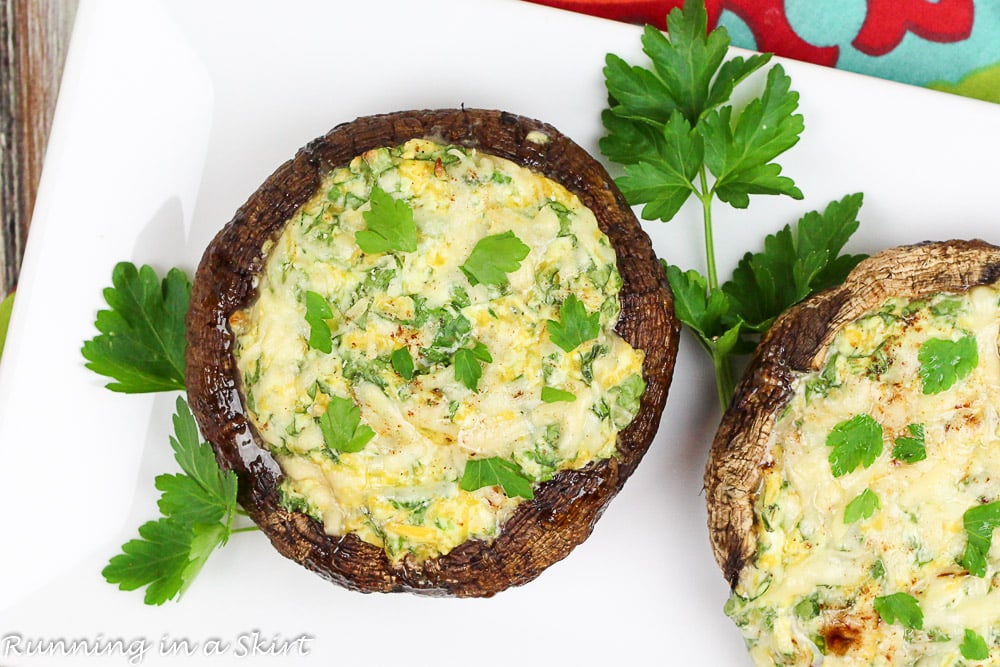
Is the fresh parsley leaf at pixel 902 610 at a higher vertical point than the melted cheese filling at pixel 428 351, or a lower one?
lower

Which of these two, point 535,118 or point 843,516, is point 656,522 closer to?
point 843,516

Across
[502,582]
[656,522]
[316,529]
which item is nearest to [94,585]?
[316,529]

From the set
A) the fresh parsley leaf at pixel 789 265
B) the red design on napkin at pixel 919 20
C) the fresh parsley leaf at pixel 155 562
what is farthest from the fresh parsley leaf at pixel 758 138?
the fresh parsley leaf at pixel 155 562

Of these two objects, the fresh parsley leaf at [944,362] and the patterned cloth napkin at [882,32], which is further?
the patterned cloth napkin at [882,32]

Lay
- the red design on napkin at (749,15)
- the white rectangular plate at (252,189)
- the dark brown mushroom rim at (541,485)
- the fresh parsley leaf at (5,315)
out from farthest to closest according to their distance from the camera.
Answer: the fresh parsley leaf at (5,315)
the red design on napkin at (749,15)
the white rectangular plate at (252,189)
the dark brown mushroom rim at (541,485)

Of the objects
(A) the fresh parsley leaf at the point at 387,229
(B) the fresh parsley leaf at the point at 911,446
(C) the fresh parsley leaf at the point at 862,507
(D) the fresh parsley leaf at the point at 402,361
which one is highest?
(A) the fresh parsley leaf at the point at 387,229

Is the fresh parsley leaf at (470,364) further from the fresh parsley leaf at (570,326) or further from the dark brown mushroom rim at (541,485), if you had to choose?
the dark brown mushroom rim at (541,485)
